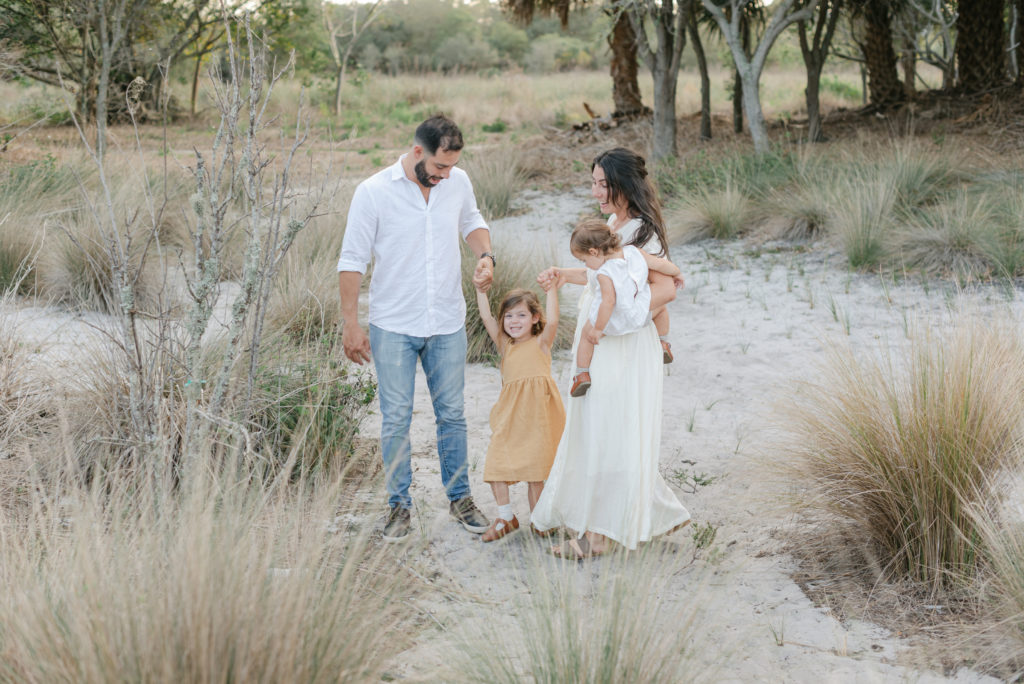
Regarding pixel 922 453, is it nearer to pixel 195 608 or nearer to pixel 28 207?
pixel 195 608

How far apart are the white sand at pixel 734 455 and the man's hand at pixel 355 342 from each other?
73 centimetres

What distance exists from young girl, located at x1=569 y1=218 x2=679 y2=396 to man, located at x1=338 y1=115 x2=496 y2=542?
0.41 metres

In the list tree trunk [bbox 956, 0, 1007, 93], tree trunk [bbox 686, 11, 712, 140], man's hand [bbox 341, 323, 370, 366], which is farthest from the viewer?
tree trunk [bbox 686, 11, 712, 140]

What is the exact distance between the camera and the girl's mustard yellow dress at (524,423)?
3.71 m

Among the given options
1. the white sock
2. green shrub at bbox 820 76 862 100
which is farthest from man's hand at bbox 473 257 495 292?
green shrub at bbox 820 76 862 100

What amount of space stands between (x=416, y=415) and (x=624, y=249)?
223cm

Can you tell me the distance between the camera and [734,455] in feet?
15.0

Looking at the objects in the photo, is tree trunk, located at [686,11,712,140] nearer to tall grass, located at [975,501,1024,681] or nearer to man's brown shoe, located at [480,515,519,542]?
man's brown shoe, located at [480,515,519,542]

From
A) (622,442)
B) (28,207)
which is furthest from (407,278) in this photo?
(28,207)

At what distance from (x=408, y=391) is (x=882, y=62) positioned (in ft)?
43.4

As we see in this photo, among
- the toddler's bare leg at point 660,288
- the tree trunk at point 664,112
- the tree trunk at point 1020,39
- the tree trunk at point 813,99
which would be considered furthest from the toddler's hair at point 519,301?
the tree trunk at point 1020,39

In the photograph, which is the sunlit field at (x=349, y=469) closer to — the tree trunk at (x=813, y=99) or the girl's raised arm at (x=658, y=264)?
the girl's raised arm at (x=658, y=264)

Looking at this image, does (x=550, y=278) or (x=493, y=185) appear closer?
(x=550, y=278)

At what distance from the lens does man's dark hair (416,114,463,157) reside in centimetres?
338
